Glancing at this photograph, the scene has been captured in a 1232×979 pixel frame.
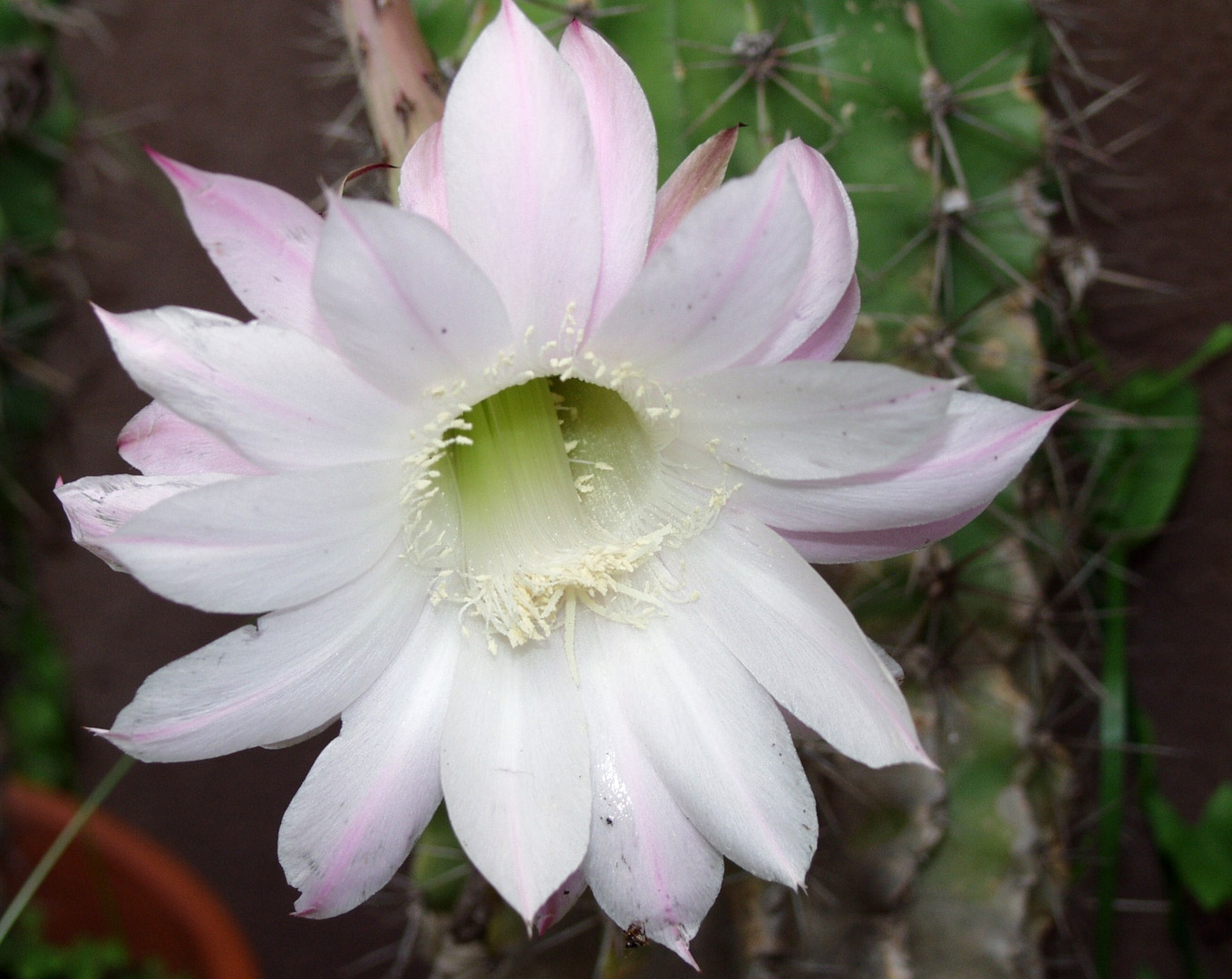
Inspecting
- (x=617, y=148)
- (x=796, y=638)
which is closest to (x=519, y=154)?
(x=617, y=148)

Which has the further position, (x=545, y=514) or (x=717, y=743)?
(x=545, y=514)

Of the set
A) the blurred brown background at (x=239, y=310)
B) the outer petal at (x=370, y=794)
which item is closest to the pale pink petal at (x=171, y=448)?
the outer petal at (x=370, y=794)

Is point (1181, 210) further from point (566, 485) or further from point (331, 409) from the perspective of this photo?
point (331, 409)

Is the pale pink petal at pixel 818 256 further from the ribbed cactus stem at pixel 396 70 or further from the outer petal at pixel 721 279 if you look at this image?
the ribbed cactus stem at pixel 396 70

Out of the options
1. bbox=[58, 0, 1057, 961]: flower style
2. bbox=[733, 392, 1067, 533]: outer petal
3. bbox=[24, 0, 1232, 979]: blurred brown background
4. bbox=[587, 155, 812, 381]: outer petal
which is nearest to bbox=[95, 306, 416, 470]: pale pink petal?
bbox=[58, 0, 1057, 961]: flower style

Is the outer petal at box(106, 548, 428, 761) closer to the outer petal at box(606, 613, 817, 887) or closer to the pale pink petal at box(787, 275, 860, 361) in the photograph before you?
the outer petal at box(606, 613, 817, 887)

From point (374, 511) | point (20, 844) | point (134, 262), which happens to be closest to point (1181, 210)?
point (374, 511)

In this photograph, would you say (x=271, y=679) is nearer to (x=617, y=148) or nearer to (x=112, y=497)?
(x=112, y=497)

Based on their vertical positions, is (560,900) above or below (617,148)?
below
